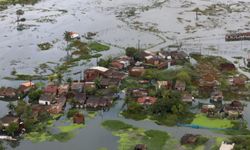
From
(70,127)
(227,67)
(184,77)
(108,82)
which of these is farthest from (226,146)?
(227,67)

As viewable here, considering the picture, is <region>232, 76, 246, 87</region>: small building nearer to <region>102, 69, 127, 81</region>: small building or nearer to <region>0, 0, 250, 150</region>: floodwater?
<region>0, 0, 250, 150</region>: floodwater

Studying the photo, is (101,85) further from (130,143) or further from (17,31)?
(17,31)

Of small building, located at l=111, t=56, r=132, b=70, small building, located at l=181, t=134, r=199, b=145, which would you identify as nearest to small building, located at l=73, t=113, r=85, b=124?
small building, located at l=181, t=134, r=199, b=145

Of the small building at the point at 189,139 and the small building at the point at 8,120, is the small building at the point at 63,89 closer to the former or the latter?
the small building at the point at 8,120

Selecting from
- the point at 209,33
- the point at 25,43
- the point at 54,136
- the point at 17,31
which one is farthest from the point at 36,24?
the point at 54,136

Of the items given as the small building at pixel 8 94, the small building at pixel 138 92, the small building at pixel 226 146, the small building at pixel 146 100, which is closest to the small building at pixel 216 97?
the small building at pixel 146 100
